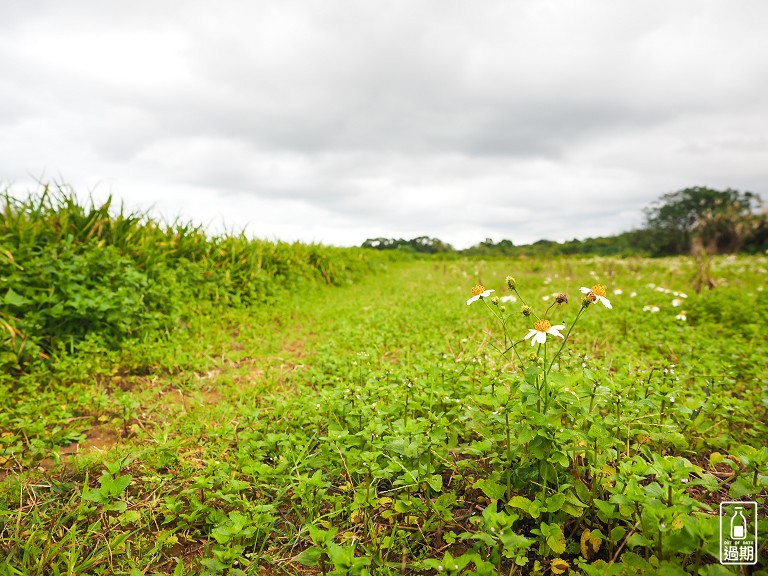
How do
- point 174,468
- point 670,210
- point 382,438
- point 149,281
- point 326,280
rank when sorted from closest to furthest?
point 382,438
point 174,468
point 149,281
point 326,280
point 670,210

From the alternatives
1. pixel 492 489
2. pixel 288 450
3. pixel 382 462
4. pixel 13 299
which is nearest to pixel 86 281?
pixel 13 299

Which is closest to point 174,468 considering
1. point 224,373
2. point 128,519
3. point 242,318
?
point 128,519

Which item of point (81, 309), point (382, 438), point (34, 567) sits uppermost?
point (81, 309)

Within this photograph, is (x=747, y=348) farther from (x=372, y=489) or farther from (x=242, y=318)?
(x=242, y=318)

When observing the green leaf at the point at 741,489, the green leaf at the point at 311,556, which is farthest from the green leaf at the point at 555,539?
the green leaf at the point at 311,556

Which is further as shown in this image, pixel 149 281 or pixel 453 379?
pixel 149 281

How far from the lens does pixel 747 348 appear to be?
3.91 metres

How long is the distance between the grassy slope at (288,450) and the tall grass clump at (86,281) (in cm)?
46

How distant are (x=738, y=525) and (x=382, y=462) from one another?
1.41 meters

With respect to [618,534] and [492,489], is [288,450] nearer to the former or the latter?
[492,489]

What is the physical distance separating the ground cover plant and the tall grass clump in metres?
0.21

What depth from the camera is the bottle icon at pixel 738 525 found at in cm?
127

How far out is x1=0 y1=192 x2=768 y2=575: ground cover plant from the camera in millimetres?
1501

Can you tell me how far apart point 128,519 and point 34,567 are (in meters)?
0.33
